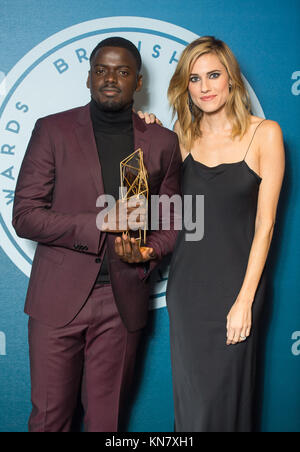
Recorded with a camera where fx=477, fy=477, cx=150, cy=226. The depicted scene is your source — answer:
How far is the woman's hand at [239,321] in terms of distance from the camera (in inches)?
69.0

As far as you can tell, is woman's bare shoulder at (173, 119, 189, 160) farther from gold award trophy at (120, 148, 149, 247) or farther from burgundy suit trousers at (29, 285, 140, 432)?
burgundy suit trousers at (29, 285, 140, 432)

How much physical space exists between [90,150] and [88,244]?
0.34m

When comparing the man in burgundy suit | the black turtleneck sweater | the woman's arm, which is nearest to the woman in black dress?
the woman's arm

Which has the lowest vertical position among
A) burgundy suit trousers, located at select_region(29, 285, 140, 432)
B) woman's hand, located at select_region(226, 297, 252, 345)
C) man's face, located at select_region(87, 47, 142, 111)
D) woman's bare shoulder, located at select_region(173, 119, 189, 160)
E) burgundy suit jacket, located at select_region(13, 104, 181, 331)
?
burgundy suit trousers, located at select_region(29, 285, 140, 432)

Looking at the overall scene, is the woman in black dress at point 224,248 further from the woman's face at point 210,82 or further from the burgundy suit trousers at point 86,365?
the burgundy suit trousers at point 86,365

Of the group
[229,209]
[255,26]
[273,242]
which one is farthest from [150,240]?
[255,26]

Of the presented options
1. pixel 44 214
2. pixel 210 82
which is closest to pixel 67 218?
pixel 44 214

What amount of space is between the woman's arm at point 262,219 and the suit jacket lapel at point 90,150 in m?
0.59

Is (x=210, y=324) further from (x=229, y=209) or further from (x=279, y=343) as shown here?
(x=279, y=343)

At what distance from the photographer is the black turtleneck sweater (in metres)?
1.78

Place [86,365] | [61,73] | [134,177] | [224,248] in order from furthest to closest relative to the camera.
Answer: [61,73]
[86,365]
[224,248]
[134,177]

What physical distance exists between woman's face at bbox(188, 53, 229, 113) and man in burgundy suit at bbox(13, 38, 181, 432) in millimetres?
205

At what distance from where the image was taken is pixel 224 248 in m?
1.80

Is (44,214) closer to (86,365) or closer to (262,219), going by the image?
(86,365)
